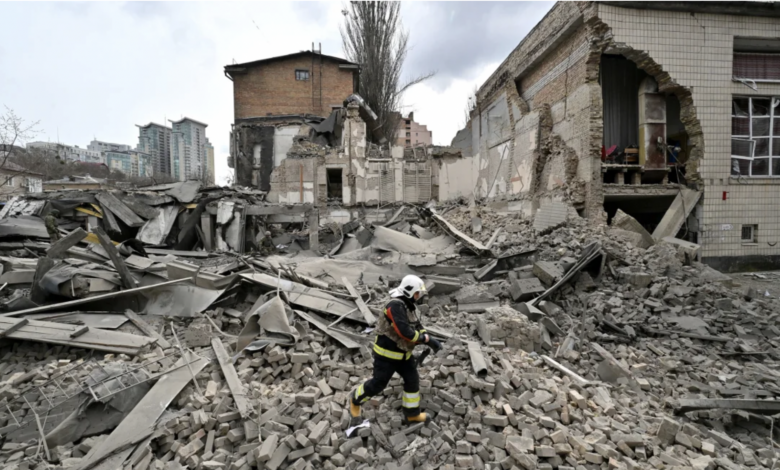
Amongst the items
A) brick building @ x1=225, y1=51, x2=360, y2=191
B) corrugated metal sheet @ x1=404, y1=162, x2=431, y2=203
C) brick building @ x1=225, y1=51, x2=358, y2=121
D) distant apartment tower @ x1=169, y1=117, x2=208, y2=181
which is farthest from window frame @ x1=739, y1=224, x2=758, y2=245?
distant apartment tower @ x1=169, y1=117, x2=208, y2=181

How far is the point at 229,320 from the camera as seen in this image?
5.21m

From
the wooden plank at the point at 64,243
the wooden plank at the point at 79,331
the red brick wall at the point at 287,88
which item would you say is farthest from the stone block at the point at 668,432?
the red brick wall at the point at 287,88

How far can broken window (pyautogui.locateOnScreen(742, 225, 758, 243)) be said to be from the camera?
9.52 meters

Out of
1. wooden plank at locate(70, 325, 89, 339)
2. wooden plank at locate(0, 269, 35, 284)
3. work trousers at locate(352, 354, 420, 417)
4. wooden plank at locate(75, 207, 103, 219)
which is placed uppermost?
wooden plank at locate(75, 207, 103, 219)

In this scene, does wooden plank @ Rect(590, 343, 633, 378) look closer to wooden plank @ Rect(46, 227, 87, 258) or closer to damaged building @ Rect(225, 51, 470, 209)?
wooden plank @ Rect(46, 227, 87, 258)

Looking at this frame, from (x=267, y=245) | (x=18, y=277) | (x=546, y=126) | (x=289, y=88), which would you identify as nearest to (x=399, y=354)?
(x=18, y=277)

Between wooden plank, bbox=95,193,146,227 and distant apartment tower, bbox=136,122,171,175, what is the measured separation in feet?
119

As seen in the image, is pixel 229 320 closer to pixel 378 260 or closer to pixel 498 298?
pixel 378 260

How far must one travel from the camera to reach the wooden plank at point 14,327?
14.1 ft

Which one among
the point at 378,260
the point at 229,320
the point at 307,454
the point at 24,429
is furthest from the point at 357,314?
the point at 24,429

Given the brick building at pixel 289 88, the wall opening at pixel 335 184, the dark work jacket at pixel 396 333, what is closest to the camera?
the dark work jacket at pixel 396 333

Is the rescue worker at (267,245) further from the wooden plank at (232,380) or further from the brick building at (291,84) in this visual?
the brick building at (291,84)

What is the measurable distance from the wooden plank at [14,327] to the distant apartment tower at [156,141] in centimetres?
4327

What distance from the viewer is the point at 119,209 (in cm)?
1027
